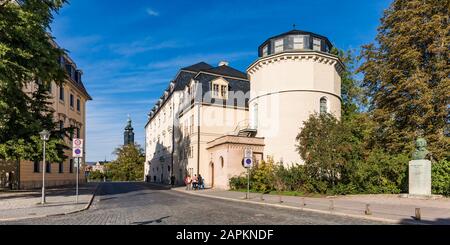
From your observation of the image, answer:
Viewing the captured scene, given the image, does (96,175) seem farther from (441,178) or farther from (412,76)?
(441,178)

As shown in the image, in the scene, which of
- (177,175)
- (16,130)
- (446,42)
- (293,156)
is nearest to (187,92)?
(177,175)

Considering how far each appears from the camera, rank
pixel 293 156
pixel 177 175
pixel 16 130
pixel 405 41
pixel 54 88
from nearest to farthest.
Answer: pixel 16 130 < pixel 405 41 < pixel 293 156 < pixel 54 88 < pixel 177 175

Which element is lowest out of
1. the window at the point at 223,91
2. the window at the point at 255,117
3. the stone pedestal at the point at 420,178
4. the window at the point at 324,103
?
the stone pedestal at the point at 420,178

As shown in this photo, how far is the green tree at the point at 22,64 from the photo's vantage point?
16.0 m

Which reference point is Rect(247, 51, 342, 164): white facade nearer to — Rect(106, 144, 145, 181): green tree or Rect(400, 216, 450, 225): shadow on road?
Rect(400, 216, 450, 225): shadow on road

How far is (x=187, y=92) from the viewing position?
4178 centimetres

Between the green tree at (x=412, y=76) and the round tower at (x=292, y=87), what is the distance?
5.29 m

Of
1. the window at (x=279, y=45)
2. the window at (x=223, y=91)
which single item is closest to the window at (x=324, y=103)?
the window at (x=279, y=45)

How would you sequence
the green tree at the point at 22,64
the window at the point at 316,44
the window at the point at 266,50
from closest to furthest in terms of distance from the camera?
the green tree at the point at 22,64 < the window at the point at 316,44 < the window at the point at 266,50

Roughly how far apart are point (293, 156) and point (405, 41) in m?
12.2

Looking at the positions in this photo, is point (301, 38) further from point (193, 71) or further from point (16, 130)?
point (16, 130)

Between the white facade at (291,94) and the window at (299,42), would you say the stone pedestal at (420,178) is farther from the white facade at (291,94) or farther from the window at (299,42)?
the window at (299,42)

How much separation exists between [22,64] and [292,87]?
20362mm

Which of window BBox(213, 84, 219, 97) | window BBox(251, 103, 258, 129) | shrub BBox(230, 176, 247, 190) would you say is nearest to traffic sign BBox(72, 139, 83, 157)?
shrub BBox(230, 176, 247, 190)
